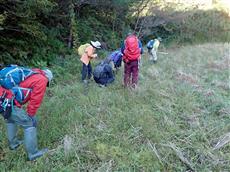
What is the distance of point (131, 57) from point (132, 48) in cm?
21

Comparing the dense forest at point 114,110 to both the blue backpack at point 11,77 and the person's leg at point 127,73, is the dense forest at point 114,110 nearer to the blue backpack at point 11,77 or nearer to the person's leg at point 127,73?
the person's leg at point 127,73

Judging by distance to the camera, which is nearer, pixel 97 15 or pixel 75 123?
pixel 75 123

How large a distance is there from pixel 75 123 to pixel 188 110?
2.33 meters

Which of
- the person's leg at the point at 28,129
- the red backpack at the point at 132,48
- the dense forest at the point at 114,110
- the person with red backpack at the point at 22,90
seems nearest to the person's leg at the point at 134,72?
the red backpack at the point at 132,48

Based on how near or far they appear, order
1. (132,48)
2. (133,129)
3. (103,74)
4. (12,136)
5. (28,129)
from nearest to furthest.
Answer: (28,129) < (12,136) < (133,129) < (132,48) < (103,74)

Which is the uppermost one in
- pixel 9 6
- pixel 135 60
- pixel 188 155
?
pixel 9 6

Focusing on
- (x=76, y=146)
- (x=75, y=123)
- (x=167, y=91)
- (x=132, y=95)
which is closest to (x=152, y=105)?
(x=132, y=95)

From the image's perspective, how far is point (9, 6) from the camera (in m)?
9.36

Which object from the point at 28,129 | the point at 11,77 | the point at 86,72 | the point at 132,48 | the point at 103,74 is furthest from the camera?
the point at 86,72

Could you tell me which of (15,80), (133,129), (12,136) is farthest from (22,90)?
(133,129)

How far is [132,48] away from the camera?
7.90 metres

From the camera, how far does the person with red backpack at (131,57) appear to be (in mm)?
7902

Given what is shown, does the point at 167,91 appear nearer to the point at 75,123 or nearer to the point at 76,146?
the point at 75,123

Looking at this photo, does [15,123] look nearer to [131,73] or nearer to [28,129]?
[28,129]
